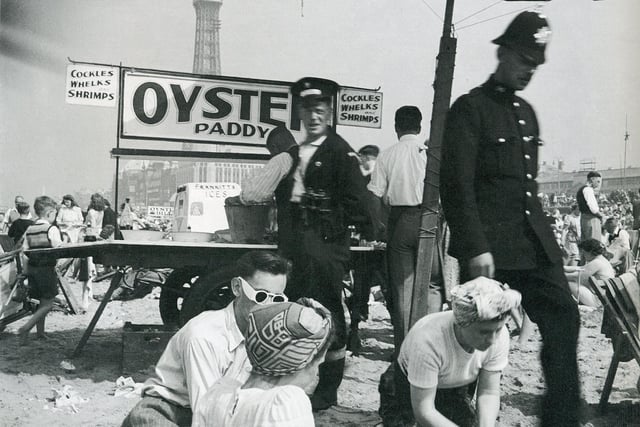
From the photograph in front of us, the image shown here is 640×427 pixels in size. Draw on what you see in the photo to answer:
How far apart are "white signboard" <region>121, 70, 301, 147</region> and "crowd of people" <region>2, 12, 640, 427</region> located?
68 cm

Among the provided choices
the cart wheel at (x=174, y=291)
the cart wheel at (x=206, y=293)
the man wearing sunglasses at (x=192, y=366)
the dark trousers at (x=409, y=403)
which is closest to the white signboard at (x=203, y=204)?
the cart wheel at (x=174, y=291)

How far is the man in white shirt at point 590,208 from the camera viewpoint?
13.9 ft

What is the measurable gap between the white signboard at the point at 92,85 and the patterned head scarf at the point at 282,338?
7.04 ft

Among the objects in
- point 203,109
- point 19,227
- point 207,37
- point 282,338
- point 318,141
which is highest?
point 207,37

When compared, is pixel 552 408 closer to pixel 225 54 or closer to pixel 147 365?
pixel 225 54

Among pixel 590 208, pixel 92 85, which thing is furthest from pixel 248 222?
pixel 590 208

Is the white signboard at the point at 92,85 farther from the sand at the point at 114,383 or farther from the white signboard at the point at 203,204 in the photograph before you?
the sand at the point at 114,383

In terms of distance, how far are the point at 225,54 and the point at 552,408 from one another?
219cm

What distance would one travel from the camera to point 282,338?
1.76m

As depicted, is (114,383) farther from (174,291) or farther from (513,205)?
(513,205)

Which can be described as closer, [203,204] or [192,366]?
[192,366]

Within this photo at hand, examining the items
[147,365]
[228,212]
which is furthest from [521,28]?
[147,365]

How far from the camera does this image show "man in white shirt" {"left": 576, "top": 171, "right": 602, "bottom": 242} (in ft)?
13.9

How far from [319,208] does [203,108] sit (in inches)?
48.0
